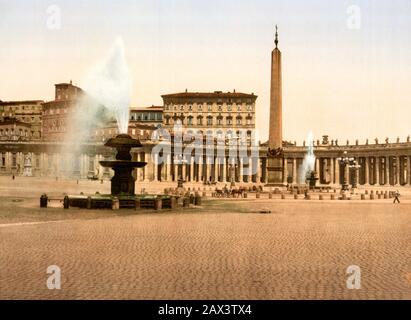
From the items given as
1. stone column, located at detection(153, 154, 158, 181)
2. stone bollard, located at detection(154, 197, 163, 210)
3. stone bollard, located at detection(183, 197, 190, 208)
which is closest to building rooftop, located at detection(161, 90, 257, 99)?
stone column, located at detection(153, 154, 158, 181)

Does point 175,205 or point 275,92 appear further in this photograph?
point 275,92

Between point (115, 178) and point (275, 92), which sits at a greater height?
point (275, 92)

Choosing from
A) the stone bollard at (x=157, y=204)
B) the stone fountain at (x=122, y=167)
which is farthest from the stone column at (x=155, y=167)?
the stone bollard at (x=157, y=204)

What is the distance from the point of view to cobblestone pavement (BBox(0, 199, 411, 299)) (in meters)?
9.33

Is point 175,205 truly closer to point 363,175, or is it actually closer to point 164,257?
point 164,257

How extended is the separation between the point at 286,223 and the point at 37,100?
111 meters

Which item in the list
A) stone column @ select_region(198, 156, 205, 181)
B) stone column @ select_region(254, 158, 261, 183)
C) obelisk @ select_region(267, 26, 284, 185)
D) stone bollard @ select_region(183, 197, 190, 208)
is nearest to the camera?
stone bollard @ select_region(183, 197, 190, 208)

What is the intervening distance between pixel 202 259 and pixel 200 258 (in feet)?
0.44

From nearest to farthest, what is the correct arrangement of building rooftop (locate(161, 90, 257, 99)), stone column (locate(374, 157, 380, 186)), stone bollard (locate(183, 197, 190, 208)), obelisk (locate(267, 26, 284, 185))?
stone bollard (locate(183, 197, 190, 208)) → obelisk (locate(267, 26, 284, 185)) → stone column (locate(374, 157, 380, 186)) → building rooftop (locate(161, 90, 257, 99))

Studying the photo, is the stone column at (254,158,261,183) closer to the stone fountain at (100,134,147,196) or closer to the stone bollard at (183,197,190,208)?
the stone fountain at (100,134,147,196)

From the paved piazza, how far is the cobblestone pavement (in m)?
0.02

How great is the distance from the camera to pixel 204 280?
10.2 meters

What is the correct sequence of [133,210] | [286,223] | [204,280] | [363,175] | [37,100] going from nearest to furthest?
[204,280] → [286,223] → [133,210] → [363,175] → [37,100]

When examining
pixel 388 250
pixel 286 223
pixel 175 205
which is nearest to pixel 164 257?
pixel 388 250
